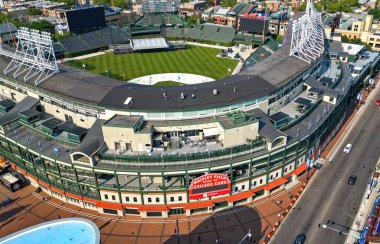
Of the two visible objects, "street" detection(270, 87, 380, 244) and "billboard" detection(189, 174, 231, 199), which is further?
"billboard" detection(189, 174, 231, 199)

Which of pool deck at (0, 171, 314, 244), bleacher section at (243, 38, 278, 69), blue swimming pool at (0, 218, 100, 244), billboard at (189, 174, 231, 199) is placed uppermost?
blue swimming pool at (0, 218, 100, 244)

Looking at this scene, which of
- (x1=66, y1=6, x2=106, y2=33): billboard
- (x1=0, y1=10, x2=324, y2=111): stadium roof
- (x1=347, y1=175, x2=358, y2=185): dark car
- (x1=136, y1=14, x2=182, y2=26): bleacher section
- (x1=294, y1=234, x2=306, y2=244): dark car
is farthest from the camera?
(x1=136, y1=14, x2=182, y2=26): bleacher section

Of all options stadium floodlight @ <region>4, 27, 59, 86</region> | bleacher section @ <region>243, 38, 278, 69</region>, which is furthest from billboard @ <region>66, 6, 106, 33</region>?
bleacher section @ <region>243, 38, 278, 69</region>

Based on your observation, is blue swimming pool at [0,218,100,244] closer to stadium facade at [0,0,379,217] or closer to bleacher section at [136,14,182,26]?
stadium facade at [0,0,379,217]

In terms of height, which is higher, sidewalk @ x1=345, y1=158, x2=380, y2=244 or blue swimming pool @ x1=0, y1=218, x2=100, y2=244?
blue swimming pool @ x1=0, y1=218, x2=100, y2=244

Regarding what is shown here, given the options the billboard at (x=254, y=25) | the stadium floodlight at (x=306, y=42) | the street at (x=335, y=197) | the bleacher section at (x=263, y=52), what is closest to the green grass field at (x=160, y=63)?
the bleacher section at (x=263, y=52)

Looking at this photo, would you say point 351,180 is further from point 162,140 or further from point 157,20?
point 157,20

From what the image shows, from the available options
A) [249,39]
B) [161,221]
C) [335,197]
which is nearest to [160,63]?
[249,39]

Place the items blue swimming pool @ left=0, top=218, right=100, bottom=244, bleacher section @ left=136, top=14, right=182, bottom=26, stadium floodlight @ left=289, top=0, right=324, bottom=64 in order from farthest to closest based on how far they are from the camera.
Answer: bleacher section @ left=136, top=14, right=182, bottom=26 → stadium floodlight @ left=289, top=0, right=324, bottom=64 → blue swimming pool @ left=0, top=218, right=100, bottom=244

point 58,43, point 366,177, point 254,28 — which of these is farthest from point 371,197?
point 58,43
